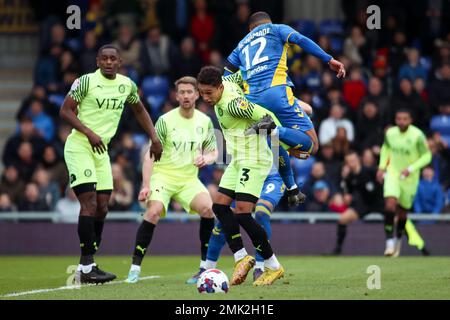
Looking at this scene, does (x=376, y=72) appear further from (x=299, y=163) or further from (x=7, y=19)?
(x=7, y=19)

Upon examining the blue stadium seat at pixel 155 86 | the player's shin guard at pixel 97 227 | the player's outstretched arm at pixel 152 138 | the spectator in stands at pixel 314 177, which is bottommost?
the player's shin guard at pixel 97 227

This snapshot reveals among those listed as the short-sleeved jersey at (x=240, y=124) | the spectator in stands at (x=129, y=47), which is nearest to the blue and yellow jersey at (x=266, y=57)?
the short-sleeved jersey at (x=240, y=124)

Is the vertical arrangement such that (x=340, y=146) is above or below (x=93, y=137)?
below

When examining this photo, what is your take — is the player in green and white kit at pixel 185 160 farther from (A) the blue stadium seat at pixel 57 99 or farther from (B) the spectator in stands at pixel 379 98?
(A) the blue stadium seat at pixel 57 99

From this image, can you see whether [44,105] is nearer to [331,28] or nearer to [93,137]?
[331,28]

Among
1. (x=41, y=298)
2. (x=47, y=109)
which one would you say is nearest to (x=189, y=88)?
(x=41, y=298)

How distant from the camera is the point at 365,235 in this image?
1961 centimetres

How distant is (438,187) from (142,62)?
22.4 ft

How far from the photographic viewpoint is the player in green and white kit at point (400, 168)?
18188mm

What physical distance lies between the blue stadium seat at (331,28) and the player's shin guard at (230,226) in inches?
466

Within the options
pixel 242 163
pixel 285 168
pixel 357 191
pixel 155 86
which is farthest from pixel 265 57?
pixel 155 86

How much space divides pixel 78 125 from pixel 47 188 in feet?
27.1

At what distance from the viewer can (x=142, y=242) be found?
1221 centimetres

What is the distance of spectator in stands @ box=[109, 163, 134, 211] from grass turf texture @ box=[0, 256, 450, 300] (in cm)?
252
